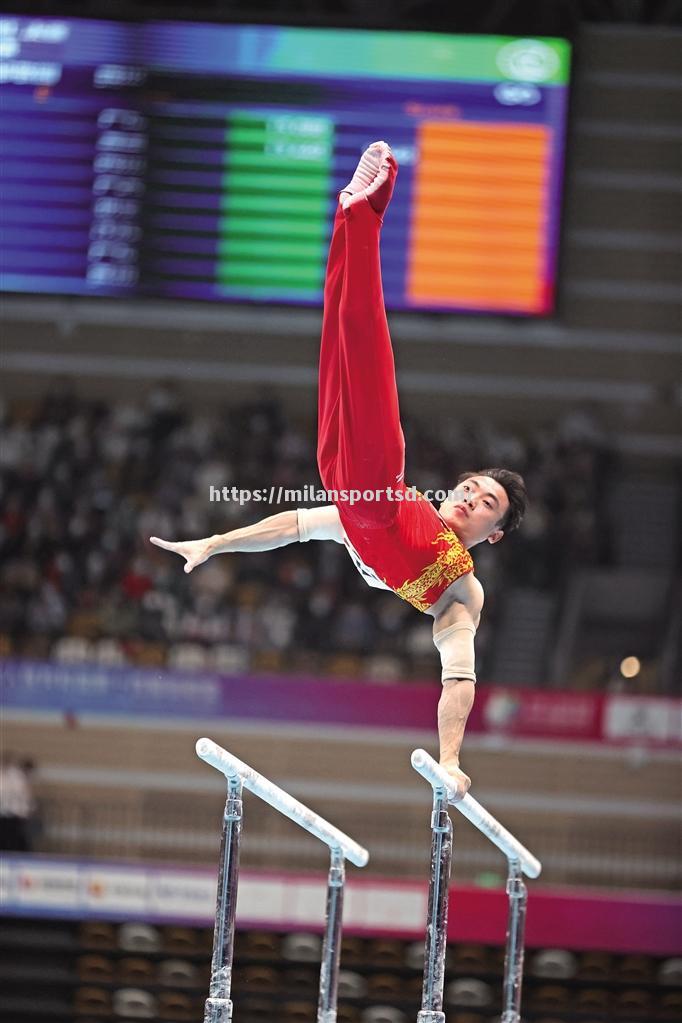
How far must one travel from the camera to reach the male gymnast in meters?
4.35

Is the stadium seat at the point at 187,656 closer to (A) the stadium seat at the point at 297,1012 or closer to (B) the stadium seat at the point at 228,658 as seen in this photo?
(B) the stadium seat at the point at 228,658

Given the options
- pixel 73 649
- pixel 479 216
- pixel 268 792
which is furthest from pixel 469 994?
pixel 268 792

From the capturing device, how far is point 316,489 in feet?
31.9

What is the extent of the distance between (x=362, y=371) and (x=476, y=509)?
69cm

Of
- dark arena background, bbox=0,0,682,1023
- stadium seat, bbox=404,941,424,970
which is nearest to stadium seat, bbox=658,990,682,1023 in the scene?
dark arena background, bbox=0,0,682,1023

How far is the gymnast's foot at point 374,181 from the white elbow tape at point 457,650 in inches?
53.2

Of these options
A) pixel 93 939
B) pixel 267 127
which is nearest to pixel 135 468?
pixel 267 127

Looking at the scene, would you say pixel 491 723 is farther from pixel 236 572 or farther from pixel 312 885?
pixel 236 572

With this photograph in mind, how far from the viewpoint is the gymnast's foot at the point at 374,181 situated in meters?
4.29

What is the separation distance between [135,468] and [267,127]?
11.0 feet

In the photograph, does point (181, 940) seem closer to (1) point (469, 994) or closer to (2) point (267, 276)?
(1) point (469, 994)

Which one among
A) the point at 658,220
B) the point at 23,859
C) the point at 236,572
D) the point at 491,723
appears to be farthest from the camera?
the point at 658,220

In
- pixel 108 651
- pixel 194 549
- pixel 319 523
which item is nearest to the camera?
pixel 194 549

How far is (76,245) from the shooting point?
442 inches
